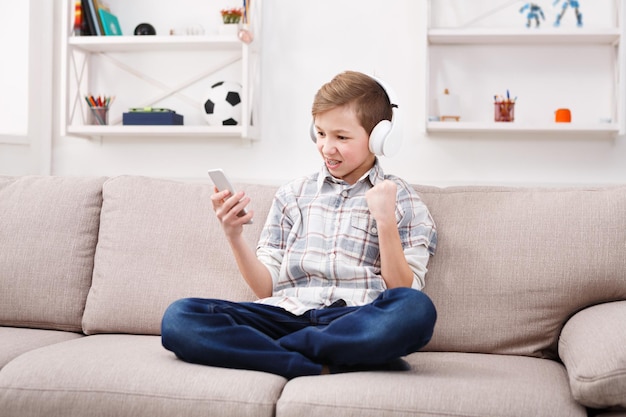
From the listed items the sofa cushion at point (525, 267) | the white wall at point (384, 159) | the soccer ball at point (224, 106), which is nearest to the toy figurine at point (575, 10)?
the white wall at point (384, 159)

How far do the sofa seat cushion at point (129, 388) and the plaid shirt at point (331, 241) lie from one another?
294 mm

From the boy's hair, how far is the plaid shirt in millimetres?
129

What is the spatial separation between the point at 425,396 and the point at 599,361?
1.02 feet

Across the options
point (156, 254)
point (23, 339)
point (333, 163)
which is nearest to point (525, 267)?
point (333, 163)

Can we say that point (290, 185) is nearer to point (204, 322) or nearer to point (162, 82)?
point (204, 322)

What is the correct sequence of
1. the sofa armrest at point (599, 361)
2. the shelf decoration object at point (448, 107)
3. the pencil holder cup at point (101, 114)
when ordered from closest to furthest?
the sofa armrest at point (599, 361) → the shelf decoration object at point (448, 107) → the pencil holder cup at point (101, 114)

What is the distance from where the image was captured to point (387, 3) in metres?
2.54

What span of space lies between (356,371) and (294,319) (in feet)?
0.67

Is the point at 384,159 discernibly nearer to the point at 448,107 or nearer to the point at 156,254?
the point at 448,107

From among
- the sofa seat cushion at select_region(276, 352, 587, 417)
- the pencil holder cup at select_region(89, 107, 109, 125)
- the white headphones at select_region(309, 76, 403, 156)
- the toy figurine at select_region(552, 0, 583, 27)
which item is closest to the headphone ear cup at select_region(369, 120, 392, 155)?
the white headphones at select_region(309, 76, 403, 156)

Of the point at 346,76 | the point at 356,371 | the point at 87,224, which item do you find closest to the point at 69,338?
the point at 87,224

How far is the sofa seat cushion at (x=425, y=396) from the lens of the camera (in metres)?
1.31

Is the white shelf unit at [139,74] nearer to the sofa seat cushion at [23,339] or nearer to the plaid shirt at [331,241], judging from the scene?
the plaid shirt at [331,241]

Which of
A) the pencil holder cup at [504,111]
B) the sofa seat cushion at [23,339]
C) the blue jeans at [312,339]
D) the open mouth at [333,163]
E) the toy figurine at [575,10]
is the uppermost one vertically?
the toy figurine at [575,10]
